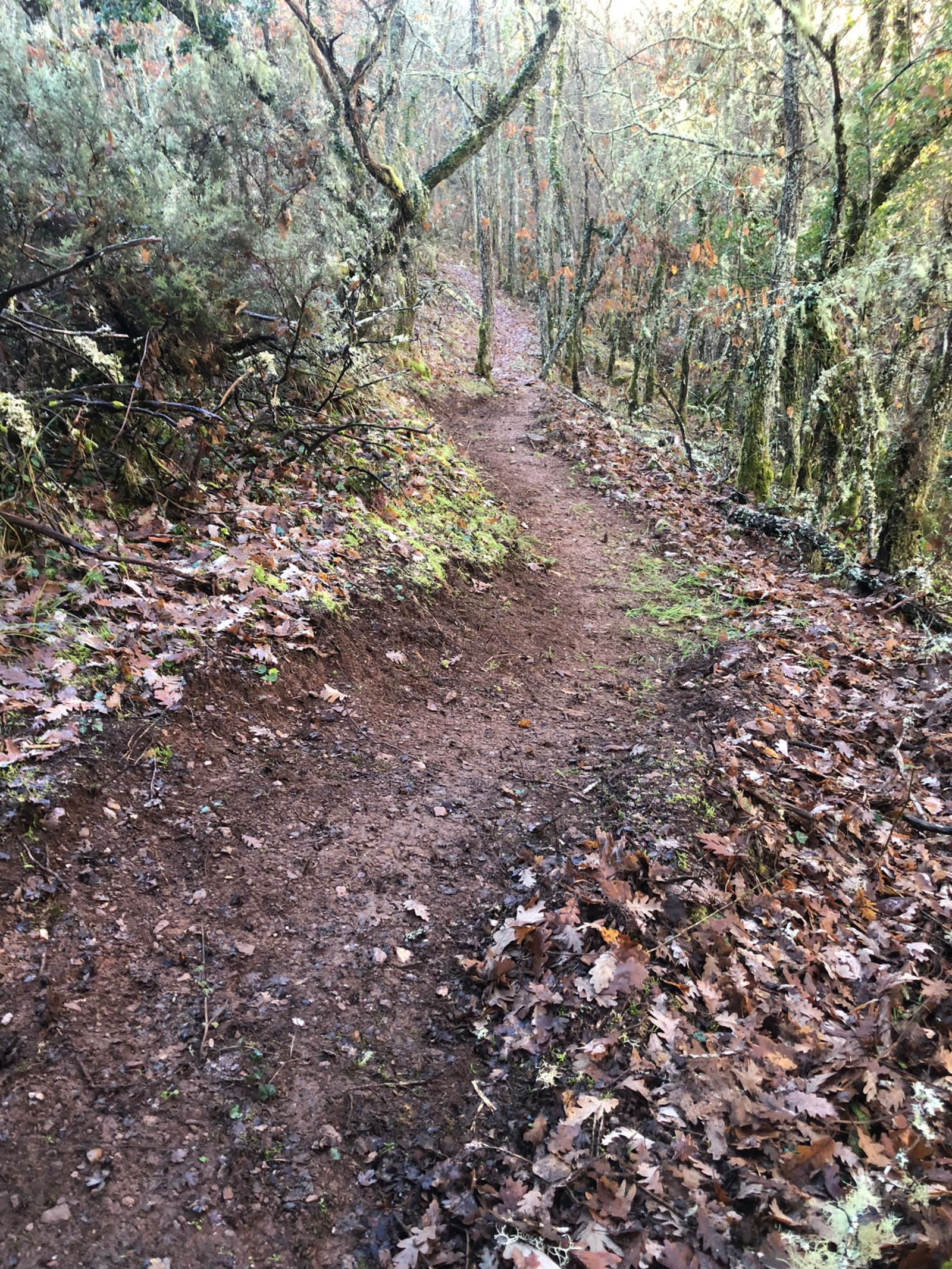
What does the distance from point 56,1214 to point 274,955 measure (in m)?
1.23

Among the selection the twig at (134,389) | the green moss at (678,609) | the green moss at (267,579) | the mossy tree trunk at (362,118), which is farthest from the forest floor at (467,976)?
the mossy tree trunk at (362,118)

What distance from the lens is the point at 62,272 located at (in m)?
4.56

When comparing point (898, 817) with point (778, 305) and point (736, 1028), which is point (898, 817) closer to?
point (736, 1028)

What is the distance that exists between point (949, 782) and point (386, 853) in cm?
398

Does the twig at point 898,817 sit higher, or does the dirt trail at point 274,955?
the twig at point 898,817

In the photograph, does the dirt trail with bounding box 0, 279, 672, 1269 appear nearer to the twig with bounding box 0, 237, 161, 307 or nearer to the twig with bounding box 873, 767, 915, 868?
the twig with bounding box 873, 767, 915, 868

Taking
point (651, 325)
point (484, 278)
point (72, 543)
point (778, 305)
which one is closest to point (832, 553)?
point (778, 305)

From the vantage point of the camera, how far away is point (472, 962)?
11.3 feet

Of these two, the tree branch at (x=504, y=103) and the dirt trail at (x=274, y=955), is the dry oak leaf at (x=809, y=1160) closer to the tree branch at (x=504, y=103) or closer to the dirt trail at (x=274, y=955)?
the dirt trail at (x=274, y=955)

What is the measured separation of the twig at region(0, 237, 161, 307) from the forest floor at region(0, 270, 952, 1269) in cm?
293

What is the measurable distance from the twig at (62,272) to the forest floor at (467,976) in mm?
2933

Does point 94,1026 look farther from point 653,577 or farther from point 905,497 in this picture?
point 905,497

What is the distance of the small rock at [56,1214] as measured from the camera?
2211 millimetres

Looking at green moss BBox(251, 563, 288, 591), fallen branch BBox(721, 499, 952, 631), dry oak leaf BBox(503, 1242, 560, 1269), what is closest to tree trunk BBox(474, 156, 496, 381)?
fallen branch BBox(721, 499, 952, 631)
